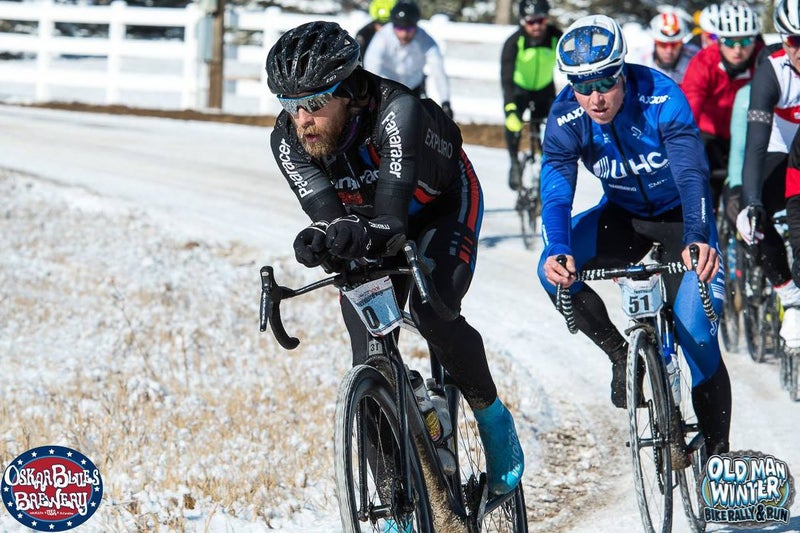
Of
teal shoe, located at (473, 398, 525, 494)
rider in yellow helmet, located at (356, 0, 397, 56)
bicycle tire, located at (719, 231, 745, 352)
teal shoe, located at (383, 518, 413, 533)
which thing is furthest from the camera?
rider in yellow helmet, located at (356, 0, 397, 56)

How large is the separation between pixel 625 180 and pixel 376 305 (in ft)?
6.27

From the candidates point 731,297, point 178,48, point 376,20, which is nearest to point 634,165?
point 731,297

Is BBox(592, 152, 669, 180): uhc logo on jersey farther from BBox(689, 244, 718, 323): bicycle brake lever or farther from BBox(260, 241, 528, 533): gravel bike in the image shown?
BBox(260, 241, 528, 533): gravel bike

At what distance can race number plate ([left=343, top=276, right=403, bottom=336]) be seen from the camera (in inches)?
155

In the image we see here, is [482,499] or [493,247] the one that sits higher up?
[482,499]

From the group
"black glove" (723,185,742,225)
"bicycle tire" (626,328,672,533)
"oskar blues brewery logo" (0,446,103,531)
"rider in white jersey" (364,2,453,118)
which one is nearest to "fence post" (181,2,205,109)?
"rider in white jersey" (364,2,453,118)

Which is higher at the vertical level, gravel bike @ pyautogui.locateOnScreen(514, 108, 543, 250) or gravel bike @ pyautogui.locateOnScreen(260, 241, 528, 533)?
gravel bike @ pyautogui.locateOnScreen(260, 241, 528, 533)

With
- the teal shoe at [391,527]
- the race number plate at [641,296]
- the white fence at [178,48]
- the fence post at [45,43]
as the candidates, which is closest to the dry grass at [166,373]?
the race number plate at [641,296]

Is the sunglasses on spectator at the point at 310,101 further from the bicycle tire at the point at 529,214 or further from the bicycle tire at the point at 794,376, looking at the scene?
the bicycle tire at the point at 529,214

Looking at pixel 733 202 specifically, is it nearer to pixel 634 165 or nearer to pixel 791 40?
pixel 791 40

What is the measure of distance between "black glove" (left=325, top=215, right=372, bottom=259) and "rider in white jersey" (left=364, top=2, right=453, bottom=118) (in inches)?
321

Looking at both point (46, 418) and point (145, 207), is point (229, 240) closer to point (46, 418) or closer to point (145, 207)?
point (145, 207)

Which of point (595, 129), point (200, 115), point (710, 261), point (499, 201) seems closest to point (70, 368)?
point (595, 129)

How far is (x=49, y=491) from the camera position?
5184 millimetres
